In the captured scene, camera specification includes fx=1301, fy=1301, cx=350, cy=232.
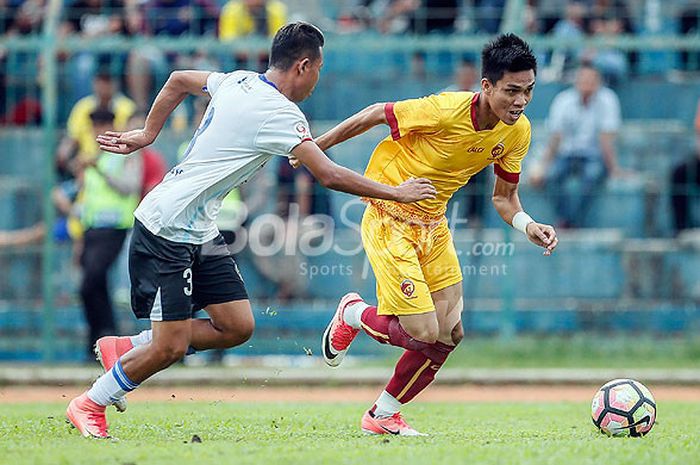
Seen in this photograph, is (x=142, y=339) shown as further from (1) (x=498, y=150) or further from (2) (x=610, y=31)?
(2) (x=610, y=31)

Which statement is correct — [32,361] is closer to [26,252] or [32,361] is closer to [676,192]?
[26,252]

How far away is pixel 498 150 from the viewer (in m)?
8.49

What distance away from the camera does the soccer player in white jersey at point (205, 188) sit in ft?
24.2

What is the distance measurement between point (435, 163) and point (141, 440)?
→ 8.52 feet

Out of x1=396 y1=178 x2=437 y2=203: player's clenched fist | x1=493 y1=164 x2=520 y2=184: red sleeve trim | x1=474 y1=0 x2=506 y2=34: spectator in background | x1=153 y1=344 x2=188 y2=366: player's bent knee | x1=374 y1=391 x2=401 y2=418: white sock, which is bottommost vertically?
x1=374 y1=391 x2=401 y2=418: white sock

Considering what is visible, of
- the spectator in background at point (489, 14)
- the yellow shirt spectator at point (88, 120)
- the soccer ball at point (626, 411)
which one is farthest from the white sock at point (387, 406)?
the spectator in background at point (489, 14)

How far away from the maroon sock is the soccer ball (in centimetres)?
103

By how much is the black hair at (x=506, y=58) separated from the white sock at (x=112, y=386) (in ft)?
9.60

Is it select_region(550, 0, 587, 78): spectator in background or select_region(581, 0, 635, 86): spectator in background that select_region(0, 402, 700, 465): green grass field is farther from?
select_region(550, 0, 587, 78): spectator in background

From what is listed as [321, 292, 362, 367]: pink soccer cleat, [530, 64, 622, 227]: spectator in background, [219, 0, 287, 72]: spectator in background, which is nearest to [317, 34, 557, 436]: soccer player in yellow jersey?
→ [321, 292, 362, 367]: pink soccer cleat

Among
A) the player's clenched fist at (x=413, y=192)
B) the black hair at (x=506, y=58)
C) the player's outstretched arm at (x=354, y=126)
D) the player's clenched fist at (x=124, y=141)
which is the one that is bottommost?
the player's clenched fist at (x=413, y=192)

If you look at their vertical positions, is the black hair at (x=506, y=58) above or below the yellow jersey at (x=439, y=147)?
above

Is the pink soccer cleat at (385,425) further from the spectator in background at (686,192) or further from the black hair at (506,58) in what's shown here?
the spectator in background at (686,192)

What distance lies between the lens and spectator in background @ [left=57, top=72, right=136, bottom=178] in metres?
14.1
